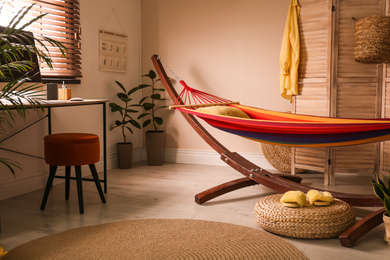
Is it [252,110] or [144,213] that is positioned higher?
[252,110]

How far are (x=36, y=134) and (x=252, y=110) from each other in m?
1.74

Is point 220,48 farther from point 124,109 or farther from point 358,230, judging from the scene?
point 358,230

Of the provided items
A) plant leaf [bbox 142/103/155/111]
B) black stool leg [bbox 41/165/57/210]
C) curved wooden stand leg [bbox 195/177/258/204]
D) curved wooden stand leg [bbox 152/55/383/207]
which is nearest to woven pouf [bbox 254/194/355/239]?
curved wooden stand leg [bbox 152/55/383/207]

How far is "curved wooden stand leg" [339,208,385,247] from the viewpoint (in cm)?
220

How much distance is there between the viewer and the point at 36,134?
3426 millimetres

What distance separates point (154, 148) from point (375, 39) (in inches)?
94.1

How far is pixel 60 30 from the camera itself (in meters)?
3.60

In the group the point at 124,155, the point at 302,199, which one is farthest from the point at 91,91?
the point at 302,199

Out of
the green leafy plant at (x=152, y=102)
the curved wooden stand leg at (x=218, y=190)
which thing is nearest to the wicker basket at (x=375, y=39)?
the curved wooden stand leg at (x=218, y=190)

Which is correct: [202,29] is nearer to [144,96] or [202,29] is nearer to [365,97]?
[144,96]

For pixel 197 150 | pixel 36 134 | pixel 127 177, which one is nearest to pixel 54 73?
pixel 36 134

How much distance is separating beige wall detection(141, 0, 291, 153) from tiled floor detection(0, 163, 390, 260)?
2.57ft

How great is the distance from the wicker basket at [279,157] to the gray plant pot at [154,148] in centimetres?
110

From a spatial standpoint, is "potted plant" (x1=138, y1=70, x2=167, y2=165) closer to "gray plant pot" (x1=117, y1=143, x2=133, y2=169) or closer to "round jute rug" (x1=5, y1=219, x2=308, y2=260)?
"gray plant pot" (x1=117, y1=143, x2=133, y2=169)
